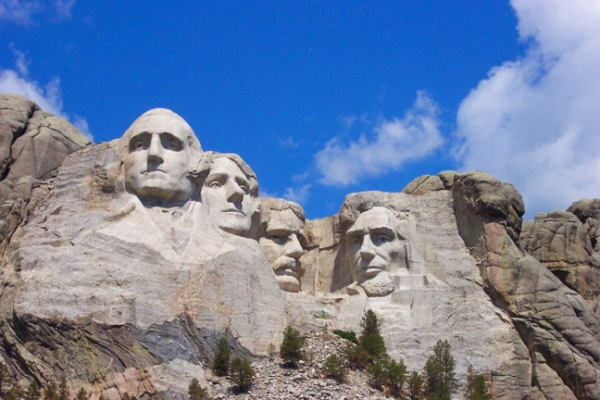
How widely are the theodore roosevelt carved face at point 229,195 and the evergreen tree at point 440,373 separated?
16.4ft

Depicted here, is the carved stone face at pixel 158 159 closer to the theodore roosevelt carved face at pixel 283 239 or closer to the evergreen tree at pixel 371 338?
the theodore roosevelt carved face at pixel 283 239

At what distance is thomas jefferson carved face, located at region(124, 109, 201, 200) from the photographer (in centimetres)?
2856

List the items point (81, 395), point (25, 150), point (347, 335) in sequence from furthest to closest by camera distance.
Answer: point (25, 150) < point (347, 335) < point (81, 395)

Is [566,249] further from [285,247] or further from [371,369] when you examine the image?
[371,369]

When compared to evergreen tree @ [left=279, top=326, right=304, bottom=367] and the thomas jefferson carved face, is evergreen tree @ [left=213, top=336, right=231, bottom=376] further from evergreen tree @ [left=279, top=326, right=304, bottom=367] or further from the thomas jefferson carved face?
the thomas jefferson carved face

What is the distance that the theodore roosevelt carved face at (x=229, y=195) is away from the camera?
30.1m

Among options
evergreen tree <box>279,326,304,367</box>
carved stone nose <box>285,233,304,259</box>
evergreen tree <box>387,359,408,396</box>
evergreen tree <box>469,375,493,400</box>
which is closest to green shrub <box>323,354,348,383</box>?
evergreen tree <box>279,326,304,367</box>

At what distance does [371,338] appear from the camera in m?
29.2

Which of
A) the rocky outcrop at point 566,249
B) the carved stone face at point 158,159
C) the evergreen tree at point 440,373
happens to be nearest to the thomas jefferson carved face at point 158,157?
the carved stone face at point 158,159

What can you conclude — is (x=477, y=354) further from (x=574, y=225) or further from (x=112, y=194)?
(x=112, y=194)

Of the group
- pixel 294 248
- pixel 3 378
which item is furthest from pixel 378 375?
pixel 3 378

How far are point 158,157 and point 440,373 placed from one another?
24.2 feet

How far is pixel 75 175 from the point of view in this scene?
2925 centimetres

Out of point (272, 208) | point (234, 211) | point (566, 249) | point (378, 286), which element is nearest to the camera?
point (234, 211)
